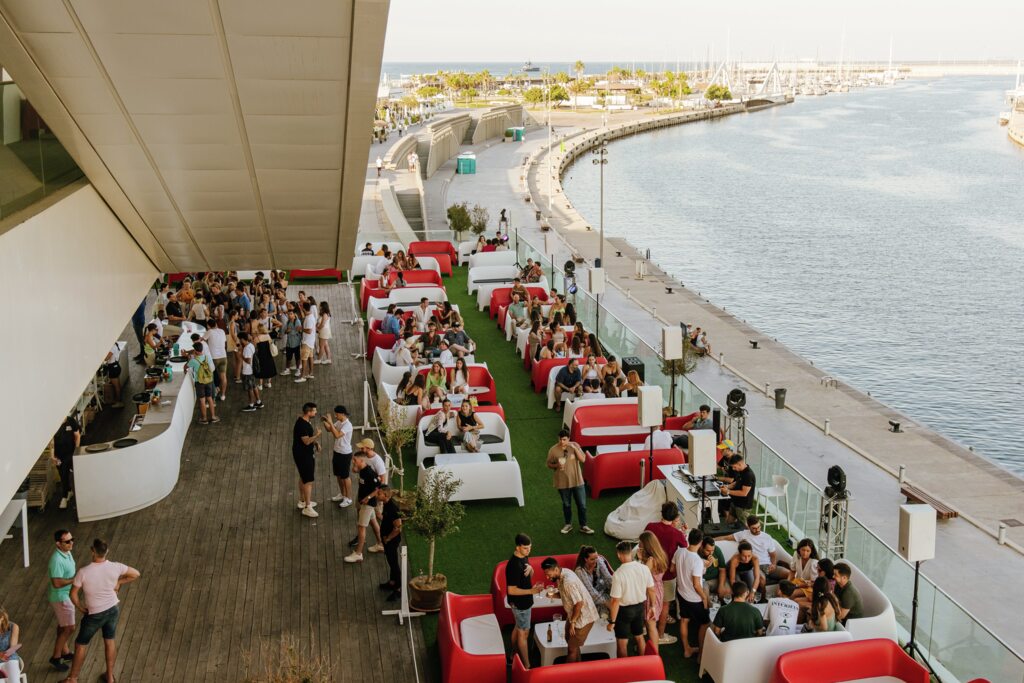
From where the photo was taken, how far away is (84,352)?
11.4 metres

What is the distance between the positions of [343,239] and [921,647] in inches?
372

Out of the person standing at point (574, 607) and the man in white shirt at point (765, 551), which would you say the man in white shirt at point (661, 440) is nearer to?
the man in white shirt at point (765, 551)

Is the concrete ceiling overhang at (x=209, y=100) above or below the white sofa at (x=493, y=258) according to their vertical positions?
above

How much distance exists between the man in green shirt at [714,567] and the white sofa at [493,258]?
658 inches

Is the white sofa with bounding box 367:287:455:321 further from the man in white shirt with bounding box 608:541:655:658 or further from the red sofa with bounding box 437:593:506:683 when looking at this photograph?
the man in white shirt with bounding box 608:541:655:658

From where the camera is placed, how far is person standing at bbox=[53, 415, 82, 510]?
42.9 feet

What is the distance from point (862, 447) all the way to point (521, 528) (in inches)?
367

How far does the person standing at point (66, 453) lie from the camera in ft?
42.9

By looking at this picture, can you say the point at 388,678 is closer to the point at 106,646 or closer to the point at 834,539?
the point at 106,646

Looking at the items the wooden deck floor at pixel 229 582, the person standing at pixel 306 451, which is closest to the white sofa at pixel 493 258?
the wooden deck floor at pixel 229 582

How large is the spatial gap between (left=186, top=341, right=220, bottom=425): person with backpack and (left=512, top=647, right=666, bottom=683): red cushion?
8902mm

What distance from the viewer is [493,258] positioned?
86.1ft

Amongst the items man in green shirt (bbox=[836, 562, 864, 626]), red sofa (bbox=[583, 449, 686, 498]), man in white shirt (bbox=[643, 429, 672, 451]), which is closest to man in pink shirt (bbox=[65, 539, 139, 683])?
man in green shirt (bbox=[836, 562, 864, 626])

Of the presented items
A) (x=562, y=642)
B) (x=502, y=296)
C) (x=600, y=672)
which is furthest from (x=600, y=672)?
(x=502, y=296)
